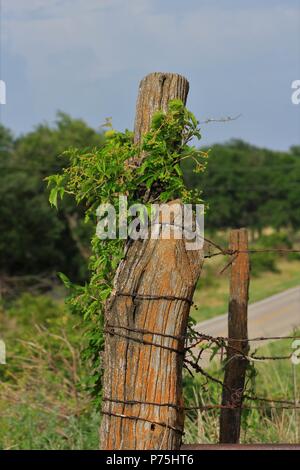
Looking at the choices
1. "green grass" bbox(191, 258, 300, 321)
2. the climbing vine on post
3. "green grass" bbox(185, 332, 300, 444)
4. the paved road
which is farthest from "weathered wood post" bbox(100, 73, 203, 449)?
"green grass" bbox(191, 258, 300, 321)

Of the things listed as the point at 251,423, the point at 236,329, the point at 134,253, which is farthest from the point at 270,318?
the point at 134,253

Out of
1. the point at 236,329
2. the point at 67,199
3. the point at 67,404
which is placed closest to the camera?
the point at 236,329

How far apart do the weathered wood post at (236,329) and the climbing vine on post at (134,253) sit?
3.57ft

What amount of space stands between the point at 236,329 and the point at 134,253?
1.65 meters

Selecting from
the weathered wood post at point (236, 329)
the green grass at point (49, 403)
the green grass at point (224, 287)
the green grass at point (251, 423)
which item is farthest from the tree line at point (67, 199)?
the weathered wood post at point (236, 329)

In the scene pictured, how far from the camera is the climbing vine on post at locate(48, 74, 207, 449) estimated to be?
145 inches

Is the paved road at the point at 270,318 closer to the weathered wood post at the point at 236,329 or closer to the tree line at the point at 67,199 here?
the tree line at the point at 67,199

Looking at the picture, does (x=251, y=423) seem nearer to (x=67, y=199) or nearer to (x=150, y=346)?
(x=150, y=346)

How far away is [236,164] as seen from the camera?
68.6 metres

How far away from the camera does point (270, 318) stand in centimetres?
2094

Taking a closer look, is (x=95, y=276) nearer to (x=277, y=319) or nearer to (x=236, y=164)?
(x=277, y=319)

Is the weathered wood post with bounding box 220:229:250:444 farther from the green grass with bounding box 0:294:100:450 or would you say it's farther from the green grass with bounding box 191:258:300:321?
the green grass with bounding box 191:258:300:321

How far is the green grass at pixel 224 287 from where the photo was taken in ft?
77.9

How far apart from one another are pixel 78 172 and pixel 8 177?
38.9 metres
